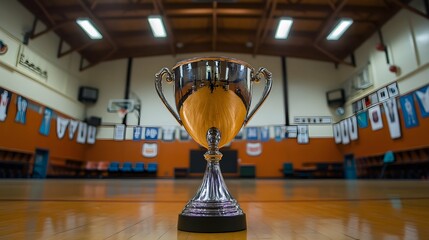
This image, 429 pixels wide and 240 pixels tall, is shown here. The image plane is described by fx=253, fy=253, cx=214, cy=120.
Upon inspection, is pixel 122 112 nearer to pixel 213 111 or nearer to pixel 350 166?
pixel 350 166

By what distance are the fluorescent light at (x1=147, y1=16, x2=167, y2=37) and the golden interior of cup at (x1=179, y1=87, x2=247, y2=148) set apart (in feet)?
23.4

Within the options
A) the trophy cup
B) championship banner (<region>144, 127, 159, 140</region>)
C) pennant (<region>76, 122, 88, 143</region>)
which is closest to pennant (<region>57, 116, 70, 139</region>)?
pennant (<region>76, 122, 88, 143</region>)

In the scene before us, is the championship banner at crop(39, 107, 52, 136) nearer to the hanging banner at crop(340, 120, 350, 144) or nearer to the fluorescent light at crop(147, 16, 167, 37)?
the fluorescent light at crop(147, 16, 167, 37)

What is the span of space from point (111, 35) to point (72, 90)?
95.1 inches

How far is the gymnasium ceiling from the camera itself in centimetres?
723

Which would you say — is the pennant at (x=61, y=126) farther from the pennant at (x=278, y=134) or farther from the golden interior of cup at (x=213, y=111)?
the golden interior of cup at (x=213, y=111)

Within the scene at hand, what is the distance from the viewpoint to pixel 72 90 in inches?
355

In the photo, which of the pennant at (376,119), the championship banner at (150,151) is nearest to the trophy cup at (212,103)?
the pennant at (376,119)

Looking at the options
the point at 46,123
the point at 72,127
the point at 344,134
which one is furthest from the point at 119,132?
the point at 344,134

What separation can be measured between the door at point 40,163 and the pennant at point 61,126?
0.75m

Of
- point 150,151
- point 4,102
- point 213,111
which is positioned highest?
point 4,102

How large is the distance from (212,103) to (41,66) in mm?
8634

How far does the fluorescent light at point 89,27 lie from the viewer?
23.2 ft

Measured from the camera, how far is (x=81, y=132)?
9.04 meters
